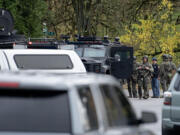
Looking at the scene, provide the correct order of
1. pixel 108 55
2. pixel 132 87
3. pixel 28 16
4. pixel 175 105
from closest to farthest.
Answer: pixel 175 105 → pixel 108 55 → pixel 132 87 → pixel 28 16

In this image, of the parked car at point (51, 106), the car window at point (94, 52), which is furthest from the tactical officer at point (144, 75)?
the parked car at point (51, 106)

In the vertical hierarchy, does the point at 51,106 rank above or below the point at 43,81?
below

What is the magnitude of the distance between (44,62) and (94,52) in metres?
11.1

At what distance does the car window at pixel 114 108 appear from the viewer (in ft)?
19.6

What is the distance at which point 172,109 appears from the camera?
1232 centimetres

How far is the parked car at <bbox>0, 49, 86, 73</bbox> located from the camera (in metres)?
15.0

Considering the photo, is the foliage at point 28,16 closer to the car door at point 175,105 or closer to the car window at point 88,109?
the car door at point 175,105

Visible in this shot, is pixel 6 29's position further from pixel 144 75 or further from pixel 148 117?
pixel 148 117

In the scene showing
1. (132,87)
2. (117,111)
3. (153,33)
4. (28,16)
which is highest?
(117,111)

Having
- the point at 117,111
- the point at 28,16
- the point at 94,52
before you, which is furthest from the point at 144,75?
the point at 117,111

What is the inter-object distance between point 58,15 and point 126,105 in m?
41.7

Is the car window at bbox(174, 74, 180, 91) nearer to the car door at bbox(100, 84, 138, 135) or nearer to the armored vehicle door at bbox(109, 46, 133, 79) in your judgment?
the car door at bbox(100, 84, 138, 135)

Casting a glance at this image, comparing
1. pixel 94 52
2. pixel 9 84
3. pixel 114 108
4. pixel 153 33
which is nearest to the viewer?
pixel 9 84

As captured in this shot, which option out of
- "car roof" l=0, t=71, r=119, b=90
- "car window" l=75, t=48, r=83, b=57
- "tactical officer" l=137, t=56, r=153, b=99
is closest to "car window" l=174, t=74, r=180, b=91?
"car roof" l=0, t=71, r=119, b=90
